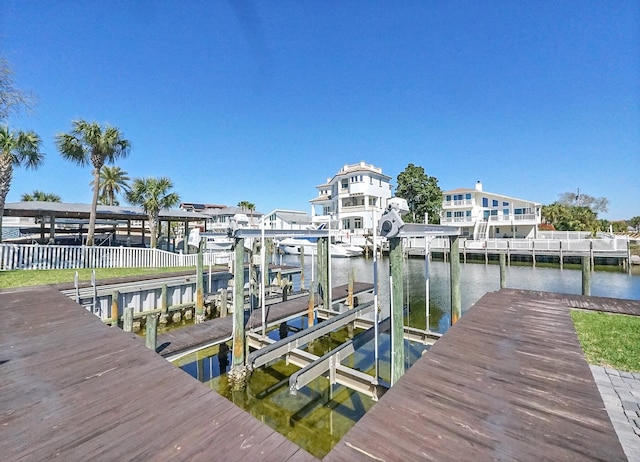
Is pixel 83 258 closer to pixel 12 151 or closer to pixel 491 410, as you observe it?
pixel 12 151

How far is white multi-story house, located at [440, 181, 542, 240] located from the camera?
41312mm

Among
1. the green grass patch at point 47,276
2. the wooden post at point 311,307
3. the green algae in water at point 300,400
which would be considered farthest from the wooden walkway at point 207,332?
the green grass patch at point 47,276

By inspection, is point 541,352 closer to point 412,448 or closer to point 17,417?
point 412,448

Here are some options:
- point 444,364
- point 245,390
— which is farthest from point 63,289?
point 444,364

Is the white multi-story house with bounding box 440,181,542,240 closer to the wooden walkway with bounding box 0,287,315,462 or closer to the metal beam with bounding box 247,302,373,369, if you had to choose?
the metal beam with bounding box 247,302,373,369

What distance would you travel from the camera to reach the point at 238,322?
7.67 metres

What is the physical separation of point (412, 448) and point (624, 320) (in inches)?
382

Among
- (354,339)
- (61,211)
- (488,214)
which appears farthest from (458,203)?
(61,211)

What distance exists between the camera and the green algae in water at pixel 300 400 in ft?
20.7

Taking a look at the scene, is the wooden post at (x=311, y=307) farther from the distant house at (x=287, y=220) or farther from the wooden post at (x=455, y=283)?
the wooden post at (x=455, y=283)

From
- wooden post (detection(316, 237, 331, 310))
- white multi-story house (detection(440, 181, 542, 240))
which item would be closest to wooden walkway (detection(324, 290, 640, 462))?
wooden post (detection(316, 237, 331, 310))

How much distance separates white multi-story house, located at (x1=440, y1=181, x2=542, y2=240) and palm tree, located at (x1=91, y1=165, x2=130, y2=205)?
47.7 m

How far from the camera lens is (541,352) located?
511 cm

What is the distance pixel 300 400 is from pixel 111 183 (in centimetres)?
4280
